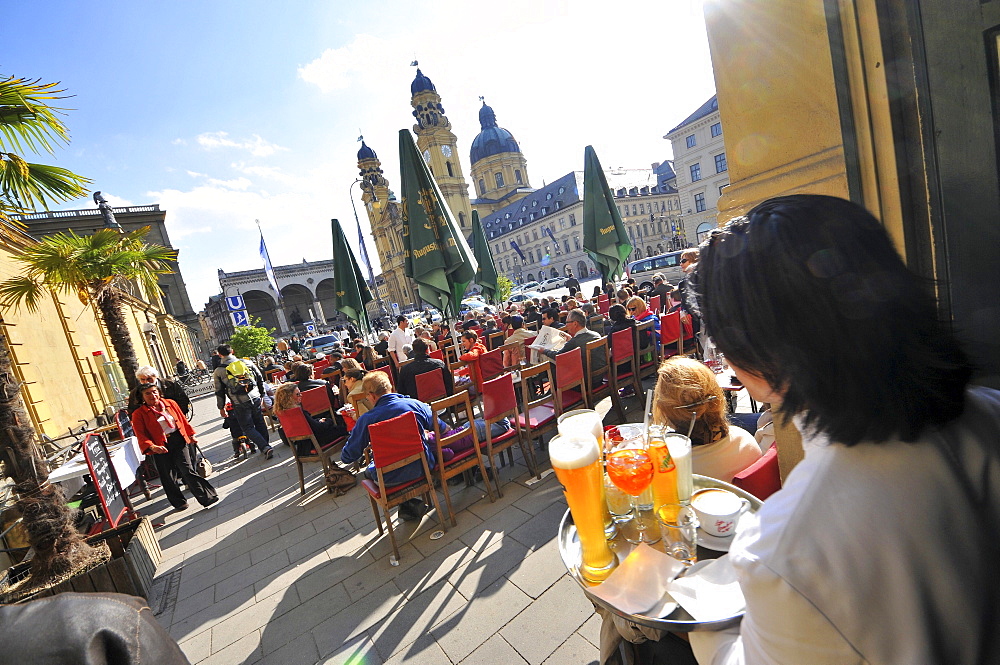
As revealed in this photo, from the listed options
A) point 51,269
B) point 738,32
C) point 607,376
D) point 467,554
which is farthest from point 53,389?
point 738,32

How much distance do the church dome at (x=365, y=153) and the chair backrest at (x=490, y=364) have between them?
58.2 m

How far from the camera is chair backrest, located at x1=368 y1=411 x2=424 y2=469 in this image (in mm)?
2840

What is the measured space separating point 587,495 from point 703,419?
2.84 feet

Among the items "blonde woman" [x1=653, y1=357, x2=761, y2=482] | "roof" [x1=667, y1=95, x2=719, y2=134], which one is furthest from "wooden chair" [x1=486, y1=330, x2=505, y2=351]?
"roof" [x1=667, y1=95, x2=719, y2=134]

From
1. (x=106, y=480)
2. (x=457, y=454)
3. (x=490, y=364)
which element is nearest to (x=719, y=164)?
(x=490, y=364)

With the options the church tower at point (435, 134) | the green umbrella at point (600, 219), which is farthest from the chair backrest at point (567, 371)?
the church tower at point (435, 134)

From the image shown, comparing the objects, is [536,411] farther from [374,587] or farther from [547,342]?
[374,587]

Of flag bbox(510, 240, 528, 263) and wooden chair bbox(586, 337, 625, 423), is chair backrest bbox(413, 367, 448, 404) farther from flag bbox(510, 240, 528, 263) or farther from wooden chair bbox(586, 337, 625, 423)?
flag bbox(510, 240, 528, 263)

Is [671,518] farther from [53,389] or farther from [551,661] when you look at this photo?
[53,389]

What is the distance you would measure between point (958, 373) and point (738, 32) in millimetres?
1926

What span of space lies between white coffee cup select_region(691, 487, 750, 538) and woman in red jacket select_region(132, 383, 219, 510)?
5392 millimetres

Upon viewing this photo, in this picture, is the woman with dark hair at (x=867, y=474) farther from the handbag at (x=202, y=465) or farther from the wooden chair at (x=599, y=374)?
the handbag at (x=202, y=465)

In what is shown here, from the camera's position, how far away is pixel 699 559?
1291 mm

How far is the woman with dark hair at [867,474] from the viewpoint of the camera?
64cm
